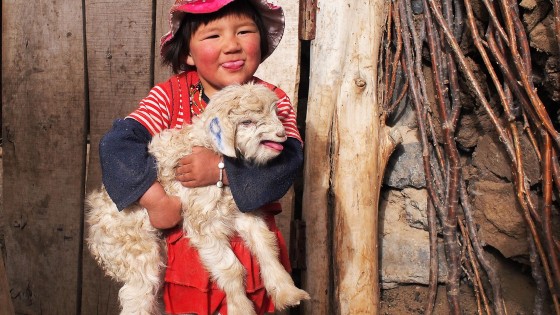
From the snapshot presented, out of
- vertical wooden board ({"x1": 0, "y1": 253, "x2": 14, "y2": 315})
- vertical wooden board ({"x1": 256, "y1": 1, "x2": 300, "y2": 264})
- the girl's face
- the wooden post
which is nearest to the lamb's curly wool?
the girl's face

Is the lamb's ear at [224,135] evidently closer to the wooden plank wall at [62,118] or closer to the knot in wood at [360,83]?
the knot in wood at [360,83]

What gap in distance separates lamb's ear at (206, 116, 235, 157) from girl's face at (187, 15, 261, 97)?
0.81 feet

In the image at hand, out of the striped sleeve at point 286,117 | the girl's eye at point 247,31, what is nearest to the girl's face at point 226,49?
the girl's eye at point 247,31

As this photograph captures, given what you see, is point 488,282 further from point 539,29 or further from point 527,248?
point 539,29

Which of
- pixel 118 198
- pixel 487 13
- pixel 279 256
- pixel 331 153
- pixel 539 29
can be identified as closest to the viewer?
pixel 118 198

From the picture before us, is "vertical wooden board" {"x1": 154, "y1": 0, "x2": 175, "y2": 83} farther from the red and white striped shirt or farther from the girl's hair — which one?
the red and white striped shirt

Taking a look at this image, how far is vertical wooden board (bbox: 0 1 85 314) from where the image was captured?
295 cm

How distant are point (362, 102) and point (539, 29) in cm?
71

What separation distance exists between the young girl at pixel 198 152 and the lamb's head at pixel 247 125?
9cm

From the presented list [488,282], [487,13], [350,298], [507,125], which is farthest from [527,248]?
[487,13]

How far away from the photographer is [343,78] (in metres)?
2.62

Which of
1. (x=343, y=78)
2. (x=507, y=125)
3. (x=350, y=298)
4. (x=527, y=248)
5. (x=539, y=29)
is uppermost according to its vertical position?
(x=539, y=29)

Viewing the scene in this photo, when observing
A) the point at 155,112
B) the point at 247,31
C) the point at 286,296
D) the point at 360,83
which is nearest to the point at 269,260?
the point at 286,296

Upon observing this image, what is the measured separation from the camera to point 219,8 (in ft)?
5.84
